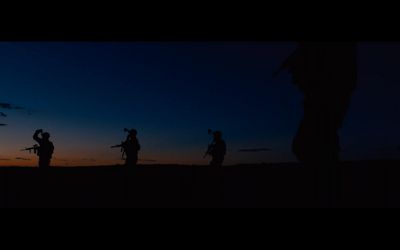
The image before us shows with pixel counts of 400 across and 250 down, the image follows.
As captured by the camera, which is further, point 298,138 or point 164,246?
point 298,138

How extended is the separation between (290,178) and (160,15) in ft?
13.9

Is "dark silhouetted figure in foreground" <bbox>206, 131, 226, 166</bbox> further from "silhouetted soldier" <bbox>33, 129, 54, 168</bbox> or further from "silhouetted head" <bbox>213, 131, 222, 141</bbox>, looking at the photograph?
"silhouetted soldier" <bbox>33, 129, 54, 168</bbox>

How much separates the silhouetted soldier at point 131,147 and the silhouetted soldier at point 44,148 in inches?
52.3

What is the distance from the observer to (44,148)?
26.6 ft

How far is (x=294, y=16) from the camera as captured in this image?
3561mm

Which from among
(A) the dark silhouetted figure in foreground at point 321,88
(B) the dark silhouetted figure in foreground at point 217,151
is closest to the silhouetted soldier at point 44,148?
(B) the dark silhouetted figure in foreground at point 217,151

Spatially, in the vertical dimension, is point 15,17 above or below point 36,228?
above

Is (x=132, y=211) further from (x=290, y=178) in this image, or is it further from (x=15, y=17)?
(x=290, y=178)

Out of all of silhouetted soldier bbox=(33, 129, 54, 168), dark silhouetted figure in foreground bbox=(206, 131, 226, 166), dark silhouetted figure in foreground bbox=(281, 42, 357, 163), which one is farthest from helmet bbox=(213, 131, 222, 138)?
silhouetted soldier bbox=(33, 129, 54, 168)

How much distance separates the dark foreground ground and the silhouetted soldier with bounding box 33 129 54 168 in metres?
0.23

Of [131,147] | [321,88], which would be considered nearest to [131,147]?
[131,147]

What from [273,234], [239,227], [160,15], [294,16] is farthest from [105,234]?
[294,16]

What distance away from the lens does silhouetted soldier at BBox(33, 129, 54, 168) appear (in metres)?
8.09

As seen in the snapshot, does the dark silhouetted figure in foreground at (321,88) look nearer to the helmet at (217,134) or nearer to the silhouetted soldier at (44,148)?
the helmet at (217,134)
